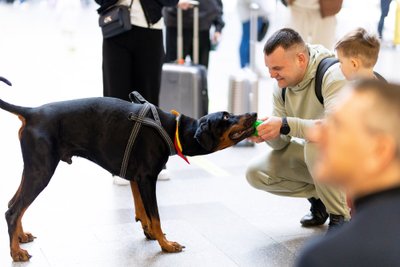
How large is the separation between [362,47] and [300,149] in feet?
2.52

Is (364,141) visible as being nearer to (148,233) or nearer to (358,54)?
(358,54)

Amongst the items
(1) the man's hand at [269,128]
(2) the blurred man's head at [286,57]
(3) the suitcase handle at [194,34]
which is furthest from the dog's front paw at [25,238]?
(3) the suitcase handle at [194,34]

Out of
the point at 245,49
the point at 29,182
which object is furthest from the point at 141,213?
the point at 245,49

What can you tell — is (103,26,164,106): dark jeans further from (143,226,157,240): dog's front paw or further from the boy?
the boy

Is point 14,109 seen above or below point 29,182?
above

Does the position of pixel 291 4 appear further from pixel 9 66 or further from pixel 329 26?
pixel 9 66

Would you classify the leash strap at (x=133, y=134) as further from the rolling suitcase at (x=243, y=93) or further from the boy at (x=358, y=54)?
the rolling suitcase at (x=243, y=93)

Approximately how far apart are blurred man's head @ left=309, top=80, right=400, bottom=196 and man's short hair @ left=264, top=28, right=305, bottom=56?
189cm

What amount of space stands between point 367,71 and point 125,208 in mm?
1659

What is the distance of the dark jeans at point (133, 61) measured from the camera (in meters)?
4.18

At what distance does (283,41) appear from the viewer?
3127 mm

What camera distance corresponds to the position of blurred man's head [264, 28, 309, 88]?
3.14m

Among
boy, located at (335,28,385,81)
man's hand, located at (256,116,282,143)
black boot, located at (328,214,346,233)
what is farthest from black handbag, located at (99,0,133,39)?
black boot, located at (328,214,346,233)

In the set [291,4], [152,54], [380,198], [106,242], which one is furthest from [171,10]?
[380,198]
